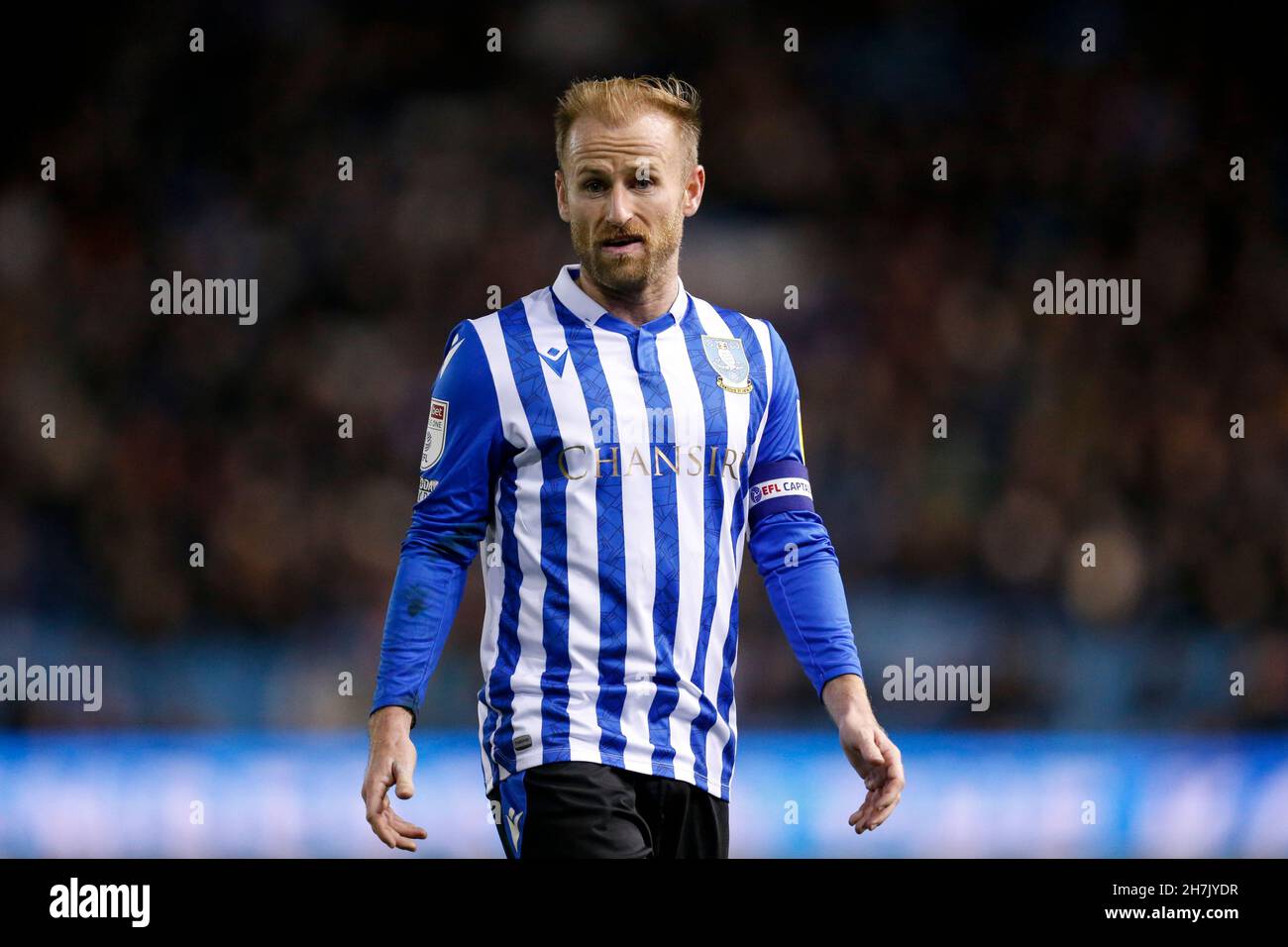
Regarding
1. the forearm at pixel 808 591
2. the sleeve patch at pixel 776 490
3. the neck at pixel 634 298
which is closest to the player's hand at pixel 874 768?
the forearm at pixel 808 591

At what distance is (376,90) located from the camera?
6199 mm

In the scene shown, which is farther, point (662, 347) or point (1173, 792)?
point (1173, 792)

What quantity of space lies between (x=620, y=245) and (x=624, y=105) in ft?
0.76

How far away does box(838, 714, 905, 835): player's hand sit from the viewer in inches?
87.1

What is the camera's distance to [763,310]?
6.08 metres

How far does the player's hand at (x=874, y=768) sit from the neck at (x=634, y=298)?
778 millimetres

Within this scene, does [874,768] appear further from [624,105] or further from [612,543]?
[624,105]

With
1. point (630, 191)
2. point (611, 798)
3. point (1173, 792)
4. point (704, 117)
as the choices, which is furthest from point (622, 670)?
point (704, 117)

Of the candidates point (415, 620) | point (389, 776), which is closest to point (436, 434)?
point (415, 620)

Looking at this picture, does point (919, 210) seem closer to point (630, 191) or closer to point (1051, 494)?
point (1051, 494)

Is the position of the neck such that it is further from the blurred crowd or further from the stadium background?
the blurred crowd

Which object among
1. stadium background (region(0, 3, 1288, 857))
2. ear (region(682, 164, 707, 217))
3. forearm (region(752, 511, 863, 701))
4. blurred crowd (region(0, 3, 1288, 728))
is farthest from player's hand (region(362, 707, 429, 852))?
blurred crowd (region(0, 3, 1288, 728))

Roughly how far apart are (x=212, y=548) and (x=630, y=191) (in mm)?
3781

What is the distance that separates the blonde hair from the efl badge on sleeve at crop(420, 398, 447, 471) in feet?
1.58
